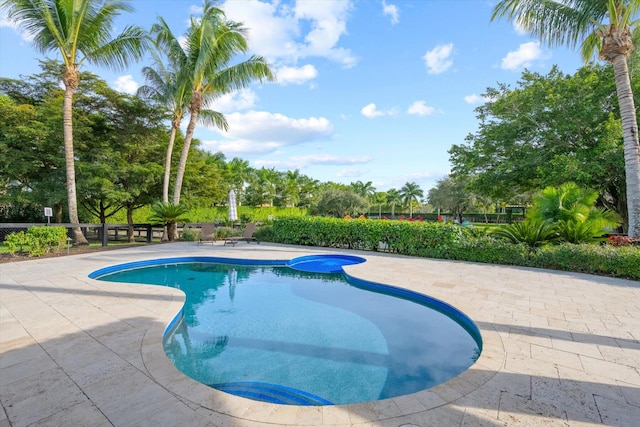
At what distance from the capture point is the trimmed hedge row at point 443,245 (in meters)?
7.38

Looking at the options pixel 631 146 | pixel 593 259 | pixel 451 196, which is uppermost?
pixel 451 196

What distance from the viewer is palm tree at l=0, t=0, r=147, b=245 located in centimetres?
1000

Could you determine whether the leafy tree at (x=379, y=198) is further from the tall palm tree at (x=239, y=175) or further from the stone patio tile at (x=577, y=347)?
the stone patio tile at (x=577, y=347)

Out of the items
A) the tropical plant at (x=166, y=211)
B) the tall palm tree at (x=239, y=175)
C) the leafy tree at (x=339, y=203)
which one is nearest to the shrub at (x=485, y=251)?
the tropical plant at (x=166, y=211)

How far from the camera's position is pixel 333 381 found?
3352 millimetres

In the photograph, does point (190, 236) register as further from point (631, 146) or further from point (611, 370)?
point (631, 146)

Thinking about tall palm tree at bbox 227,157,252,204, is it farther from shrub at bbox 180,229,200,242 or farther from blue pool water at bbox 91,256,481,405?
blue pool water at bbox 91,256,481,405

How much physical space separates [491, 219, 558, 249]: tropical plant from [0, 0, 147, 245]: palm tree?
15.0 meters

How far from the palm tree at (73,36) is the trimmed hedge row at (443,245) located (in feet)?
27.3

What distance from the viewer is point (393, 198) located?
54438mm

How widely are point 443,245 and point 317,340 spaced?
6694mm

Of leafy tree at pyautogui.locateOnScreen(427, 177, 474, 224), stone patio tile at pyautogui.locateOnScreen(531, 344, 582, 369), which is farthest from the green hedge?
leafy tree at pyautogui.locateOnScreen(427, 177, 474, 224)

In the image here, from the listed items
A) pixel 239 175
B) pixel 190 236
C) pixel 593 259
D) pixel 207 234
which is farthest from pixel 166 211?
pixel 239 175

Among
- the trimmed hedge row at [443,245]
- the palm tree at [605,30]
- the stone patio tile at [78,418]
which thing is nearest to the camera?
the stone patio tile at [78,418]
